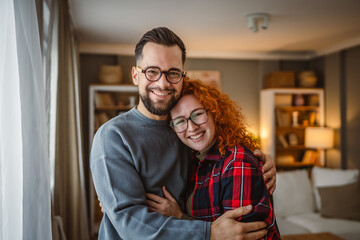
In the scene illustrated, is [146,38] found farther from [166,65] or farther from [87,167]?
[87,167]

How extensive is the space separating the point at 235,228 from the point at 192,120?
0.53m

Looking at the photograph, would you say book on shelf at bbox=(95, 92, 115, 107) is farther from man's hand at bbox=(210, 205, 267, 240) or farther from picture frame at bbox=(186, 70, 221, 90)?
man's hand at bbox=(210, 205, 267, 240)

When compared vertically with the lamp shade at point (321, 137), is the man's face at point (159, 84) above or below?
above

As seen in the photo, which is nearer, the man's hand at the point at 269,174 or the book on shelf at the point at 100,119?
the man's hand at the point at 269,174

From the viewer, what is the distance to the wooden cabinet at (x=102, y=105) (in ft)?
15.8

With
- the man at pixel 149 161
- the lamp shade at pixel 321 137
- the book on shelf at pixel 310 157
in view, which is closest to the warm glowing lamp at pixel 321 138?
the lamp shade at pixel 321 137

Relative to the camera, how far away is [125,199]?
1177 mm

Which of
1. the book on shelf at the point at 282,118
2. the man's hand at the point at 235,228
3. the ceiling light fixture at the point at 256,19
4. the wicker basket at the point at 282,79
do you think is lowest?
the man's hand at the point at 235,228

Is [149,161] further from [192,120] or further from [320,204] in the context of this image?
[320,204]

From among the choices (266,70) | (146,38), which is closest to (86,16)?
(146,38)

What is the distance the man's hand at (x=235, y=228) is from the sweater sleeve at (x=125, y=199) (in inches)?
1.5

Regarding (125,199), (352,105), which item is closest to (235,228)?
(125,199)

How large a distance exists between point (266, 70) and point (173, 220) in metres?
5.32

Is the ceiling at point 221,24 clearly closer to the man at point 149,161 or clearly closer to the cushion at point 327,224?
the man at point 149,161
